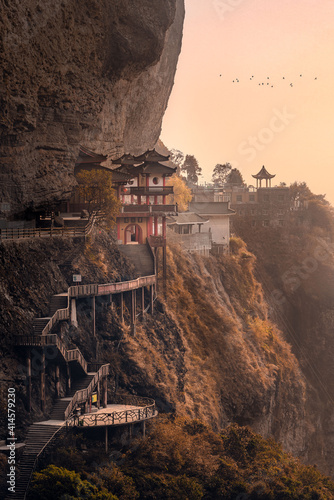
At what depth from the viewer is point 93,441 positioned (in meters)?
47.2

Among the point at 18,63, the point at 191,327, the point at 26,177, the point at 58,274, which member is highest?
the point at 18,63

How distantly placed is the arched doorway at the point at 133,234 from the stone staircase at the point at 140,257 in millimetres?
2494

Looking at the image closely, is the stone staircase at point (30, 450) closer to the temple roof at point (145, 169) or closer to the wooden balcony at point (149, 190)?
the wooden balcony at point (149, 190)

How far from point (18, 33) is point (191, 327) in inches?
1127

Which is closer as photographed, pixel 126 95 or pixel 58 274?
pixel 58 274

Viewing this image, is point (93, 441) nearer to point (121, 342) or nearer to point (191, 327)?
point (121, 342)

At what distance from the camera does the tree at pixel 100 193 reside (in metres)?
62.7

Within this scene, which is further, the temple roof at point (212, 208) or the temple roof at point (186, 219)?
the temple roof at point (212, 208)

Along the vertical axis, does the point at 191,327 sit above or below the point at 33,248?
below

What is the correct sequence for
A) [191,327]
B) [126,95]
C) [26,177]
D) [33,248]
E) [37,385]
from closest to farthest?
[37,385] < [33,248] < [26,177] < [191,327] < [126,95]

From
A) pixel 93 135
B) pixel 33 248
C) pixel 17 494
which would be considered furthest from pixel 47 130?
pixel 17 494

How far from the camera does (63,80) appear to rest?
210ft

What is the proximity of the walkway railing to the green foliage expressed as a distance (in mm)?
4131

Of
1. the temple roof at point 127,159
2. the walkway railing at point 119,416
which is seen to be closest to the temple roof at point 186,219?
the temple roof at point 127,159
